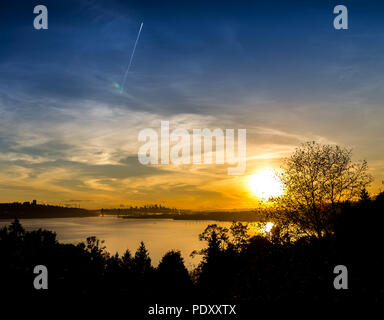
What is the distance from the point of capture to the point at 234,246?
44.1 m

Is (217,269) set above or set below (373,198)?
below

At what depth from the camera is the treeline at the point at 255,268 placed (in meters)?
15.5

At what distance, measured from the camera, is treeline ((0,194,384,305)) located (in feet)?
50.8

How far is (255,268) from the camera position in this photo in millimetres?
23812

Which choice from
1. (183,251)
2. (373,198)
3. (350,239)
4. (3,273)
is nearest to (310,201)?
(350,239)
